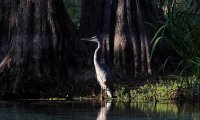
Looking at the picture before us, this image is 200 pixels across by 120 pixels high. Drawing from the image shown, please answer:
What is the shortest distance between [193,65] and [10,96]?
5.34m

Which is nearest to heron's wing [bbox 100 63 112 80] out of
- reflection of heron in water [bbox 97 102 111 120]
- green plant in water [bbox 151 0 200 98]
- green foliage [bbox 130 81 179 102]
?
green foliage [bbox 130 81 179 102]

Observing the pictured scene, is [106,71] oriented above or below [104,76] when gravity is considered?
above

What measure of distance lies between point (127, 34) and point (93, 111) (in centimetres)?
490

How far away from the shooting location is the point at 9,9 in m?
19.1

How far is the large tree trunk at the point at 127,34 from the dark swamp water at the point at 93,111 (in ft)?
9.49

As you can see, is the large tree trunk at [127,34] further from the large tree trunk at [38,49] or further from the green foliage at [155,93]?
the green foliage at [155,93]

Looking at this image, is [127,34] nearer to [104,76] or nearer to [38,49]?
[104,76]

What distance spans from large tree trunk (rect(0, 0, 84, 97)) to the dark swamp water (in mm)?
976

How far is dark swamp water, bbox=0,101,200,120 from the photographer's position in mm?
13859

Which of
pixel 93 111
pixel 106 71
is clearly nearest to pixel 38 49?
pixel 106 71

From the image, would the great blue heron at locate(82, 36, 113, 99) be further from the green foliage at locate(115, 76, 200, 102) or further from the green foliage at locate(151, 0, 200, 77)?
the green foliage at locate(151, 0, 200, 77)

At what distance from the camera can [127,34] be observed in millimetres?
19500

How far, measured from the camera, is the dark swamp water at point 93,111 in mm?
13859

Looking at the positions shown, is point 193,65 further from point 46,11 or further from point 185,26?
point 46,11
